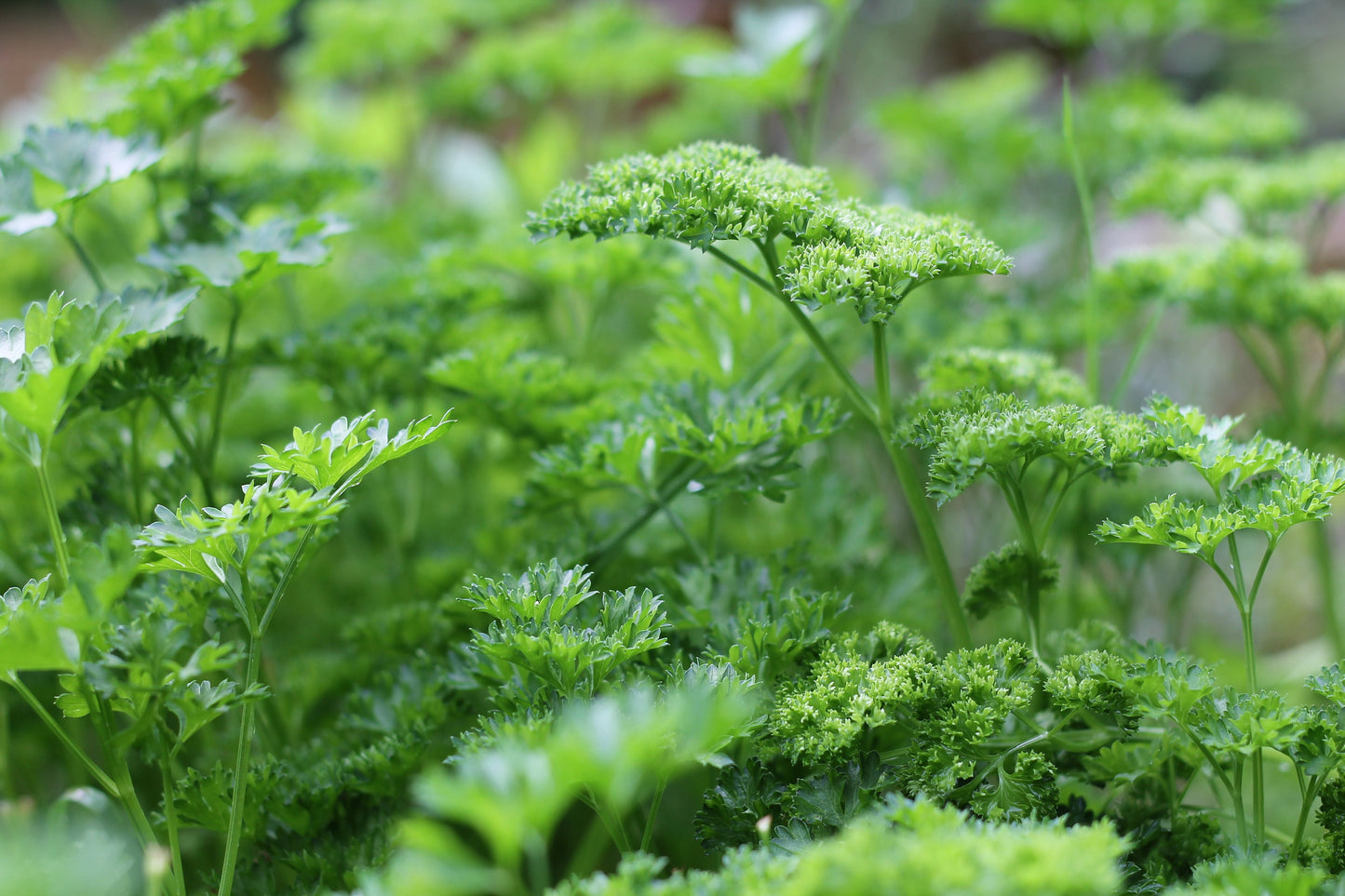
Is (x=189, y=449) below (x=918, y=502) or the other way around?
the other way around

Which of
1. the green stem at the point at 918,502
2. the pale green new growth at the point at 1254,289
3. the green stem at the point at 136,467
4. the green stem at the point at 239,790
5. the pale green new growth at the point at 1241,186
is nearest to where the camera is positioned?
the green stem at the point at 239,790

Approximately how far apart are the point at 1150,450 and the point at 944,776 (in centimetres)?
28

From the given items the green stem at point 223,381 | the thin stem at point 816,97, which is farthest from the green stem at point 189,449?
the thin stem at point 816,97

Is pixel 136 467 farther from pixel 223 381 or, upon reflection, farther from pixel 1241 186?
pixel 1241 186

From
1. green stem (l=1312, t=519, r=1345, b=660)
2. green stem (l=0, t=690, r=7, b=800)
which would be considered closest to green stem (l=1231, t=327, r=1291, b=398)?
green stem (l=1312, t=519, r=1345, b=660)

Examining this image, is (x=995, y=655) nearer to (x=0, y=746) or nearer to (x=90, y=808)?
(x=90, y=808)

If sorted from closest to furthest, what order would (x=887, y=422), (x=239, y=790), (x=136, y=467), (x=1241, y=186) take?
(x=239, y=790), (x=887, y=422), (x=136, y=467), (x=1241, y=186)

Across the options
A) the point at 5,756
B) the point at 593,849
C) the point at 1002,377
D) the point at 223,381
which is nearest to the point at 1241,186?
the point at 1002,377

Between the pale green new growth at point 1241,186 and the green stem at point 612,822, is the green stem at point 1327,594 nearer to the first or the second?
the pale green new growth at point 1241,186

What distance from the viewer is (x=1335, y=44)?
2738 millimetres

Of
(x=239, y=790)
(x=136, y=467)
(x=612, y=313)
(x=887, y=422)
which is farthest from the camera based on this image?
(x=612, y=313)

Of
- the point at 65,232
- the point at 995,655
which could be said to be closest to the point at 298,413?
the point at 65,232

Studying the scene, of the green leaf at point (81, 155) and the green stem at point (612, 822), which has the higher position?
the green leaf at point (81, 155)

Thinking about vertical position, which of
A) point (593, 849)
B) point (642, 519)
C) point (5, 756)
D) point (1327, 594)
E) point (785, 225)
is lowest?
point (1327, 594)
